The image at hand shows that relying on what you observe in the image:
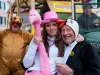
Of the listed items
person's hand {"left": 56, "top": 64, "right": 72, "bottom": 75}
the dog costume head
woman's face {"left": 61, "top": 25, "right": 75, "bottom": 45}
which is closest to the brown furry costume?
the dog costume head

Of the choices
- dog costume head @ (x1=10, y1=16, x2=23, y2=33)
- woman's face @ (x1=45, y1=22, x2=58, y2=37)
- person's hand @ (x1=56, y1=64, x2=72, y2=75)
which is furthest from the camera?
dog costume head @ (x1=10, y1=16, x2=23, y2=33)

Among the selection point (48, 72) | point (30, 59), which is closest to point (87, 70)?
point (48, 72)

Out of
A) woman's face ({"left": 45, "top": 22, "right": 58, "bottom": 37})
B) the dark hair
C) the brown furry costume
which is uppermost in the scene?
woman's face ({"left": 45, "top": 22, "right": 58, "bottom": 37})

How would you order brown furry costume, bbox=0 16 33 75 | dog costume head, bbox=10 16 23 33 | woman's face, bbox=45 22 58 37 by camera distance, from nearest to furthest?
woman's face, bbox=45 22 58 37 < brown furry costume, bbox=0 16 33 75 < dog costume head, bbox=10 16 23 33

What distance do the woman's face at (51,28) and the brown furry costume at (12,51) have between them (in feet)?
5.77

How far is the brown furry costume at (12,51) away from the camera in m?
4.18

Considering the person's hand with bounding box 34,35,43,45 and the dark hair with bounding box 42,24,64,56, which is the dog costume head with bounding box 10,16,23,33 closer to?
the dark hair with bounding box 42,24,64,56

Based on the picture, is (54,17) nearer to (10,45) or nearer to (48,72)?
(48,72)

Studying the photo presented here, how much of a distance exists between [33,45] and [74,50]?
1.37 ft

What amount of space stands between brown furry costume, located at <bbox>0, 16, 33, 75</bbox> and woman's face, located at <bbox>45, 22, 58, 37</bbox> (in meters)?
1.76

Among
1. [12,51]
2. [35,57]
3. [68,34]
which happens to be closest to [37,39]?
[35,57]

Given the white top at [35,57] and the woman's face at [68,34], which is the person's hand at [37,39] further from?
the woman's face at [68,34]

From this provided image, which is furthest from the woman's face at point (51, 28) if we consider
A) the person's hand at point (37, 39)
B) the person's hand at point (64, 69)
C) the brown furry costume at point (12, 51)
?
the brown furry costume at point (12, 51)

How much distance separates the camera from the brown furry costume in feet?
13.7
